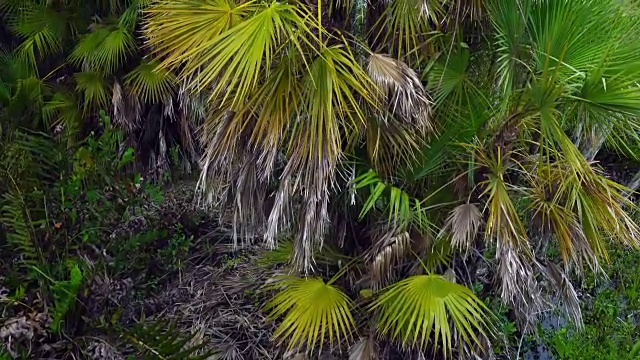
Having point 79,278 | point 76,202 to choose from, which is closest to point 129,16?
point 76,202

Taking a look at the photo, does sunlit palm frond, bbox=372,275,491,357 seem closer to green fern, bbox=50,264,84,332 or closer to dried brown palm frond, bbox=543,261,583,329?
dried brown palm frond, bbox=543,261,583,329

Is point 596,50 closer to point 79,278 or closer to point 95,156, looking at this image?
point 79,278

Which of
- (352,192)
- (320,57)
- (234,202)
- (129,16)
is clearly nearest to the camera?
(320,57)

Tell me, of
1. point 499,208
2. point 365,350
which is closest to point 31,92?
point 365,350

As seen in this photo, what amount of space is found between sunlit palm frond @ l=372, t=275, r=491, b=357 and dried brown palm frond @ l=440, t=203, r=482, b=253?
222 millimetres

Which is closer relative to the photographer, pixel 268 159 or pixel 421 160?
pixel 268 159

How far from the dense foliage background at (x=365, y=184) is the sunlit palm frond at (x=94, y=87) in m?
1.60

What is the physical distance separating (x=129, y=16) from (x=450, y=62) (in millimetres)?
3470

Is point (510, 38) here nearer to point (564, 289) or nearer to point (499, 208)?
point (499, 208)

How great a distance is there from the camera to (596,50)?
2.73 m

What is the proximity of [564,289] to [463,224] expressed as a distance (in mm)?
873

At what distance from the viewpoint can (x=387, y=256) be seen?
2.97 meters

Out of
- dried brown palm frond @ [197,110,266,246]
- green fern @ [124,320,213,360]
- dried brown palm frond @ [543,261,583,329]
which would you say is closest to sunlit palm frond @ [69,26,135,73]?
dried brown palm frond @ [197,110,266,246]

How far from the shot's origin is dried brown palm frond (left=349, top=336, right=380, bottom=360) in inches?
115
